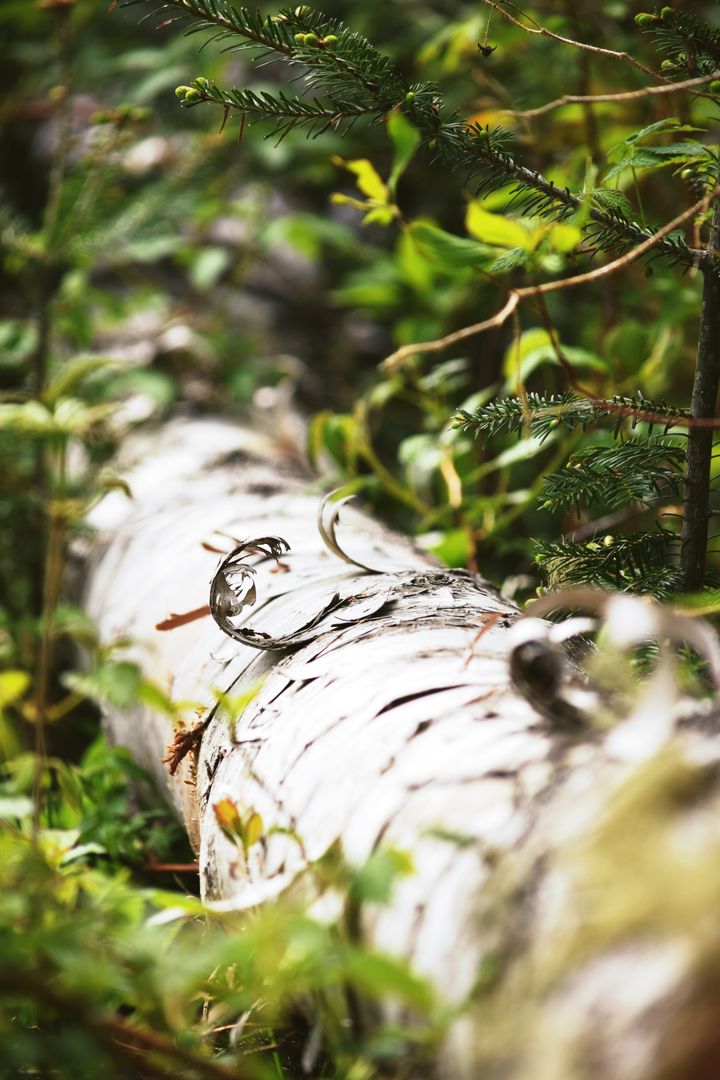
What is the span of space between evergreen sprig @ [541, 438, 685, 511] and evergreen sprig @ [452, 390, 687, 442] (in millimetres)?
31

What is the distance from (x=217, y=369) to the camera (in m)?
2.40

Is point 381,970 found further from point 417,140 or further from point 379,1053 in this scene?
point 417,140

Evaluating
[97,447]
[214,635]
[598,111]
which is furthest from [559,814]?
[598,111]

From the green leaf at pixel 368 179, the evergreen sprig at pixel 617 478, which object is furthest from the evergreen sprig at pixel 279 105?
the evergreen sprig at pixel 617 478

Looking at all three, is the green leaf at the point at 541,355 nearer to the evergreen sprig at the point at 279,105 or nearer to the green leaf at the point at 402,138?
the green leaf at the point at 402,138

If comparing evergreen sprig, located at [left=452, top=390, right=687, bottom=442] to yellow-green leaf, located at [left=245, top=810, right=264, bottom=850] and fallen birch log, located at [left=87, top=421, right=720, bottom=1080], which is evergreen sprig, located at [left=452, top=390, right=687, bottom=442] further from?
yellow-green leaf, located at [left=245, top=810, right=264, bottom=850]

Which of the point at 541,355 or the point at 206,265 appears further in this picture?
the point at 206,265

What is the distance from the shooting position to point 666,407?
3.15 feet

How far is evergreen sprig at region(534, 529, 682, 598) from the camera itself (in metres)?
0.94

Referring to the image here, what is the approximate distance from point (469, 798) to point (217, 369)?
195 centimetres

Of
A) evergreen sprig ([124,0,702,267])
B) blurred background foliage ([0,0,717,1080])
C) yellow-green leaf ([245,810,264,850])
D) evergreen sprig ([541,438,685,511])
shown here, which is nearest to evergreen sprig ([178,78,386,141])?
evergreen sprig ([124,0,702,267])

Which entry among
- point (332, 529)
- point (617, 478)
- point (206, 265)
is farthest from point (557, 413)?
point (206, 265)

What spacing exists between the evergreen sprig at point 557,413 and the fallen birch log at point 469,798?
22 cm

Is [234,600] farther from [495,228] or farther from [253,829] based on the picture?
[495,228]
